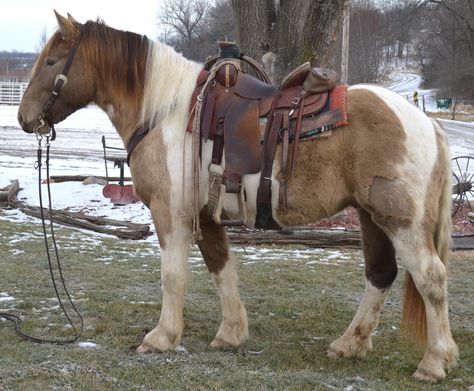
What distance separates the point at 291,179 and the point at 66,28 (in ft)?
6.07

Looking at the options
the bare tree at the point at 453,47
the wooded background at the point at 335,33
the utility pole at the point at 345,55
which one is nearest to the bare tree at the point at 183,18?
the wooded background at the point at 335,33

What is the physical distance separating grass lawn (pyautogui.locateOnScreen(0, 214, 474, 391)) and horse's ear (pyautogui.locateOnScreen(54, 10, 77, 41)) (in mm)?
2114

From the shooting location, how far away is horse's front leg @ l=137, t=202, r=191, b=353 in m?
3.90

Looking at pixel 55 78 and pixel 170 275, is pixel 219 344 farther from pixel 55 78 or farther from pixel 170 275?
pixel 55 78

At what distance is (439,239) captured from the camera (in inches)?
143

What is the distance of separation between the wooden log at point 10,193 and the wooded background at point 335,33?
189 inches

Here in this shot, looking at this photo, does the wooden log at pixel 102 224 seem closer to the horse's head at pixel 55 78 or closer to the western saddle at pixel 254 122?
the horse's head at pixel 55 78

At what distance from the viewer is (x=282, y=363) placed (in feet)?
12.6

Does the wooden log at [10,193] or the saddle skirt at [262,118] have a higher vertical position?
the saddle skirt at [262,118]

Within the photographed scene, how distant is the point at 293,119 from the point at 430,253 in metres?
1.15

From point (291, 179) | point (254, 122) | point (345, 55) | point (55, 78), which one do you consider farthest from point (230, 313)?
point (345, 55)

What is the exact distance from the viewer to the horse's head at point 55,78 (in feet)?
13.2

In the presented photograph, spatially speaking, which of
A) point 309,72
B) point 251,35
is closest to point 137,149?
point 309,72

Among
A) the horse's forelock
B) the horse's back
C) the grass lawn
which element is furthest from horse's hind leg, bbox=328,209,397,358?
the horse's forelock
